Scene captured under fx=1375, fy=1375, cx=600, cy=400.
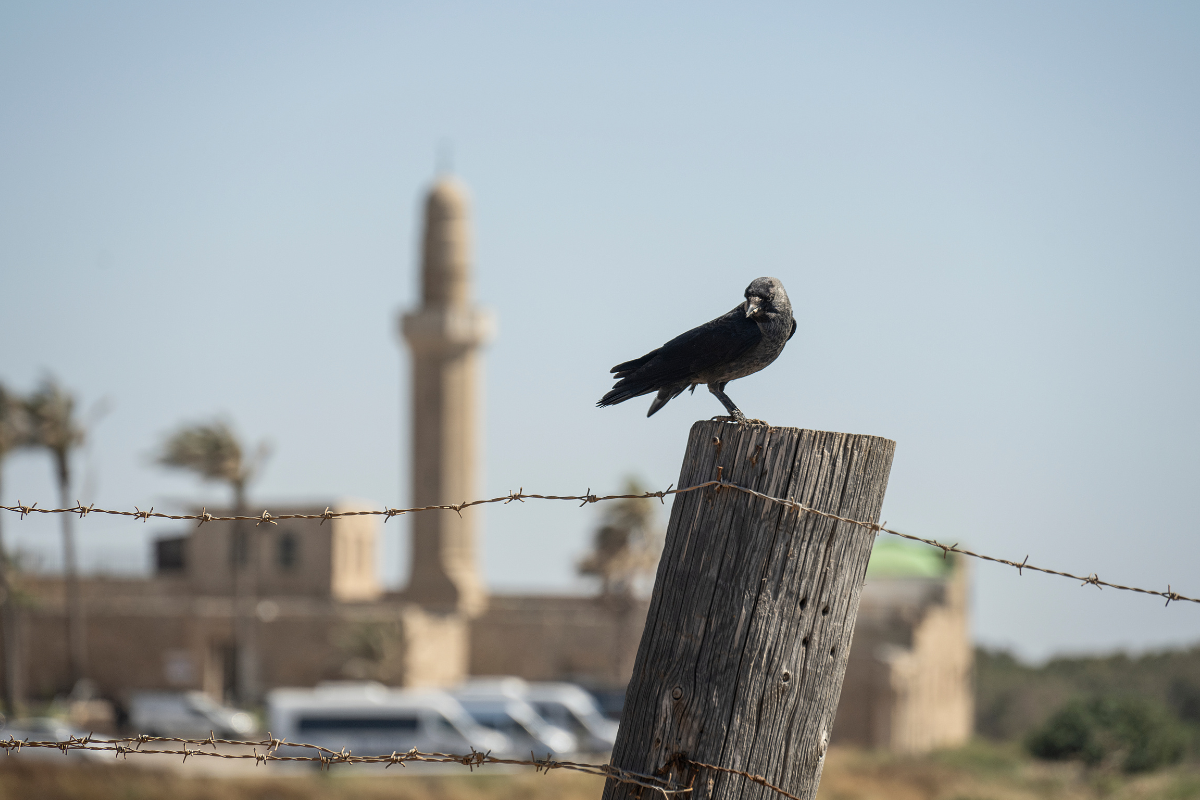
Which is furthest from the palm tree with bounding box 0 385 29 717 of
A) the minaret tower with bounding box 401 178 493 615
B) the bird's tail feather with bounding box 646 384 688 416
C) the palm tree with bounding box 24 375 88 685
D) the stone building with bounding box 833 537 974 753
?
the bird's tail feather with bounding box 646 384 688 416

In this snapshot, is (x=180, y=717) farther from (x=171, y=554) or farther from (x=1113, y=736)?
(x=1113, y=736)

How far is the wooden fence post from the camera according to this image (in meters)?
3.09

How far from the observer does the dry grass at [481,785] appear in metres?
20.2

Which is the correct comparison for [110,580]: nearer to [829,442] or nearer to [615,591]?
[615,591]

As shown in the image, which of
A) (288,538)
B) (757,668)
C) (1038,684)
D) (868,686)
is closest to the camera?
(757,668)

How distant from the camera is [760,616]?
308cm

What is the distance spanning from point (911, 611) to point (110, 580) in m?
24.2

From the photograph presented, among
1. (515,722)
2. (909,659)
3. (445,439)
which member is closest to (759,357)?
(515,722)

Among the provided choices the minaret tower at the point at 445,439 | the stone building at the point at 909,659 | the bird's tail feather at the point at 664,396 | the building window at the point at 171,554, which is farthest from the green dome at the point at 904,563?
the bird's tail feather at the point at 664,396

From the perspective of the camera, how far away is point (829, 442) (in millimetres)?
3127

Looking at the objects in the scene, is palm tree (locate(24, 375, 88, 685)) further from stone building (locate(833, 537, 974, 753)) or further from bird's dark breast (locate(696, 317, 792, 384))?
bird's dark breast (locate(696, 317, 792, 384))

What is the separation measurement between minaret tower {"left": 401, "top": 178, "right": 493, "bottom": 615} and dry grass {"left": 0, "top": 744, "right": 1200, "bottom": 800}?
48.9 ft

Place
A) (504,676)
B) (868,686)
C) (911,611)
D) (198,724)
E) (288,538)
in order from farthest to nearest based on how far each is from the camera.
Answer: (288,538)
(504,676)
(911,611)
(868,686)
(198,724)

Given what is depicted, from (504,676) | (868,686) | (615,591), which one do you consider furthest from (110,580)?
(868,686)
